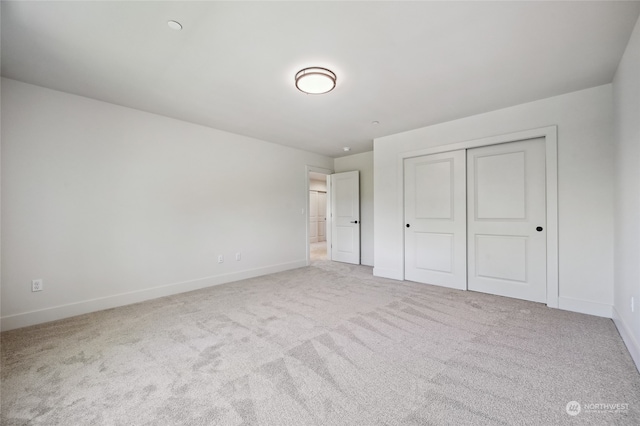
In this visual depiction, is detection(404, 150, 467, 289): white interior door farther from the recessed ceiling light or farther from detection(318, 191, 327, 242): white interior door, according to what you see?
detection(318, 191, 327, 242): white interior door

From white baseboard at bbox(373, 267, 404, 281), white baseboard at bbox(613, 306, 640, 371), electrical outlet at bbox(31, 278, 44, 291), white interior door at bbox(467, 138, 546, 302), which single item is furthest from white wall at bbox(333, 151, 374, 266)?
electrical outlet at bbox(31, 278, 44, 291)

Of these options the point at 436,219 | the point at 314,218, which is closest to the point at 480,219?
the point at 436,219

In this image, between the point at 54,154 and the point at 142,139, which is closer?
the point at 54,154

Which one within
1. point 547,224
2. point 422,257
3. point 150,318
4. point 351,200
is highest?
point 351,200

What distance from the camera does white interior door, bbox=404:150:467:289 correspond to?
3750 mm

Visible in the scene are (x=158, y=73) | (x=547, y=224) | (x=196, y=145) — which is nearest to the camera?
(x=158, y=73)

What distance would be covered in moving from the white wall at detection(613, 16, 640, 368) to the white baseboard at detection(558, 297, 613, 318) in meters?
0.13

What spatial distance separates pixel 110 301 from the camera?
3.10 meters

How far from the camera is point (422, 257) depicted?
162 inches

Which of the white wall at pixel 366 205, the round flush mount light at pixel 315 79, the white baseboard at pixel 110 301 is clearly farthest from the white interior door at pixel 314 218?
the round flush mount light at pixel 315 79

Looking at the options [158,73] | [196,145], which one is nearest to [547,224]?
[158,73]

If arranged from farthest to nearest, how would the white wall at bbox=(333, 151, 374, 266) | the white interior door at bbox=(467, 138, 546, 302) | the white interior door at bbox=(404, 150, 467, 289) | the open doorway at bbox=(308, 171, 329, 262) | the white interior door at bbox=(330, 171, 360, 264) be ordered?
the open doorway at bbox=(308, 171, 329, 262) < the white interior door at bbox=(330, 171, 360, 264) < the white wall at bbox=(333, 151, 374, 266) < the white interior door at bbox=(404, 150, 467, 289) < the white interior door at bbox=(467, 138, 546, 302)

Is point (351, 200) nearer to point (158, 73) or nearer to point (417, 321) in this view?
point (417, 321)

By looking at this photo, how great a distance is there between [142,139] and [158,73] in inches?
49.0
